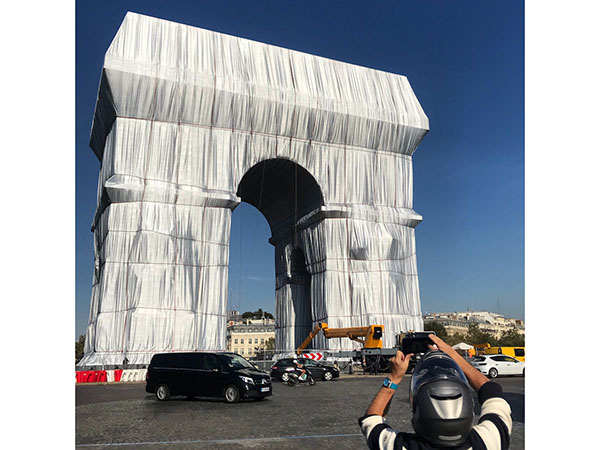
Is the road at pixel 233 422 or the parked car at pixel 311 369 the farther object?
the parked car at pixel 311 369

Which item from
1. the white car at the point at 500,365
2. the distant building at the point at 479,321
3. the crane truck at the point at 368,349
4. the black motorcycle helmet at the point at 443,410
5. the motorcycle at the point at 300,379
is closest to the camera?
the black motorcycle helmet at the point at 443,410

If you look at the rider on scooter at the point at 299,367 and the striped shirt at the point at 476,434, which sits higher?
the striped shirt at the point at 476,434

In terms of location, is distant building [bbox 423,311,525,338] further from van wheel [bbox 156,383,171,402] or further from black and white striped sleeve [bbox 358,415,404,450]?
black and white striped sleeve [bbox 358,415,404,450]

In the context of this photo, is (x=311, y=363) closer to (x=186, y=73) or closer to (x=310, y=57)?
(x=186, y=73)

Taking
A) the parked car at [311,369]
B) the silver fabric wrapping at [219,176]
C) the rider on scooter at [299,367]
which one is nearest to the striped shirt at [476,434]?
the rider on scooter at [299,367]

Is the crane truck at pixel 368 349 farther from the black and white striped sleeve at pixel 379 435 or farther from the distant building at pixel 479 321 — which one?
the distant building at pixel 479 321

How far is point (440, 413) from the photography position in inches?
76.4

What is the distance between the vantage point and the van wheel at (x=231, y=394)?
1254cm

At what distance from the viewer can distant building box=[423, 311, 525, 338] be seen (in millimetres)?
107625

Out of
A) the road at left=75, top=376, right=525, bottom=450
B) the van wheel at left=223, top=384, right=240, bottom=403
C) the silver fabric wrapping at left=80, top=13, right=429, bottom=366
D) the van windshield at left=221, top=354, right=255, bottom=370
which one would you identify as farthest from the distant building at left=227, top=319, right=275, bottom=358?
the van wheel at left=223, top=384, right=240, bottom=403

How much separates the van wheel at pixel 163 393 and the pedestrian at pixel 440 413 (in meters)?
11.8

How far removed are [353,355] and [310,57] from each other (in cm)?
1386

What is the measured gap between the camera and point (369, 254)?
26.3 metres
